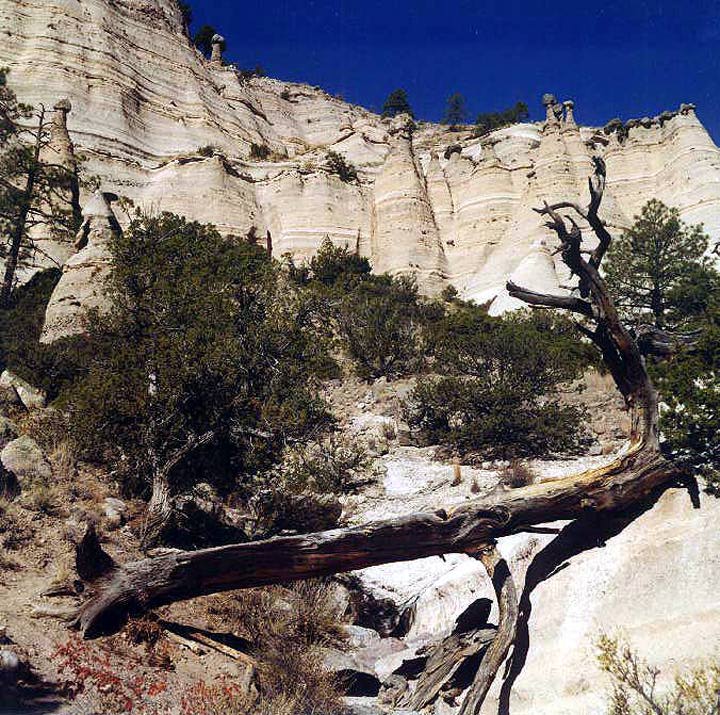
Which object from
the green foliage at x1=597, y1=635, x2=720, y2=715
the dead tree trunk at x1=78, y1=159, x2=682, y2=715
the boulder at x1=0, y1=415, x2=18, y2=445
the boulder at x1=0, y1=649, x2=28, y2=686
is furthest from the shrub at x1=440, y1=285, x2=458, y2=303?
the boulder at x1=0, y1=649, x2=28, y2=686

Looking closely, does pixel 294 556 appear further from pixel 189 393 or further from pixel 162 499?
pixel 189 393

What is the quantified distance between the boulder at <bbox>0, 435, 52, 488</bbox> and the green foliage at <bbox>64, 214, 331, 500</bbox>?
780 millimetres

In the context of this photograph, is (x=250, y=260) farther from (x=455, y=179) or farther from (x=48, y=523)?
(x=455, y=179)

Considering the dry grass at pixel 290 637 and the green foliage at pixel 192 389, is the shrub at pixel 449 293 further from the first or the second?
the dry grass at pixel 290 637

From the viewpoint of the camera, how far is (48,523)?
24.7 feet

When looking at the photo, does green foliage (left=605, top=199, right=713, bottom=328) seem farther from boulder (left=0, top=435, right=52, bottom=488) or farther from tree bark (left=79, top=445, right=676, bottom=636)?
boulder (left=0, top=435, right=52, bottom=488)

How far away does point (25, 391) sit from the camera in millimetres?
12664

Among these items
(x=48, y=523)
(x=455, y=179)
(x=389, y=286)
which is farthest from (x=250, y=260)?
(x=455, y=179)

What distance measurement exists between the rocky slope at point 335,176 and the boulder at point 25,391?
21.3 meters

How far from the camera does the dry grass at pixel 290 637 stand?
5215mm

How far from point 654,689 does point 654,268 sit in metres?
21.5

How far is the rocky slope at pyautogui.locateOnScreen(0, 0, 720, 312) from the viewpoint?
34812 mm

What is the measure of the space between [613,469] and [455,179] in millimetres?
38626

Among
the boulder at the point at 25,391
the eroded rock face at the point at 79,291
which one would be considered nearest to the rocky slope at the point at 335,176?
the eroded rock face at the point at 79,291
